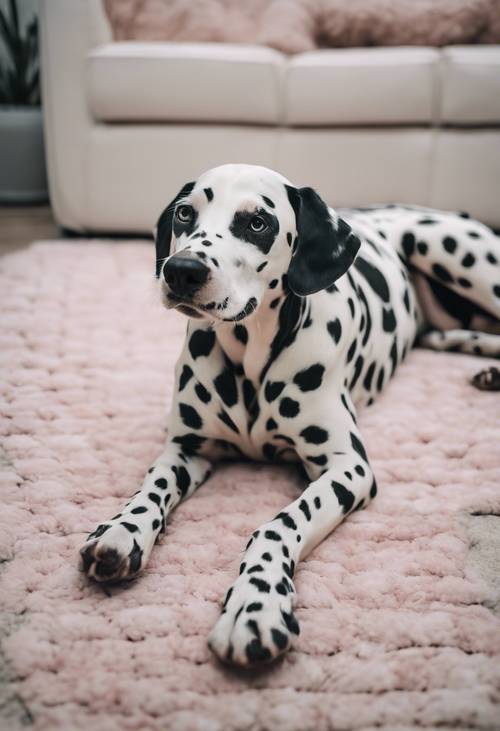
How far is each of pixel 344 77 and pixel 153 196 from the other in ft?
3.62

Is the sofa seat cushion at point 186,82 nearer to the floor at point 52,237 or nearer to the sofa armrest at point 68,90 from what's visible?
the sofa armrest at point 68,90

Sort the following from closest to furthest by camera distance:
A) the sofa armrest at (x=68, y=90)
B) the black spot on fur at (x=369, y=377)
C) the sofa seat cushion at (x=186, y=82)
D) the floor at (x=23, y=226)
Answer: the black spot on fur at (x=369, y=377), the sofa seat cushion at (x=186, y=82), the sofa armrest at (x=68, y=90), the floor at (x=23, y=226)

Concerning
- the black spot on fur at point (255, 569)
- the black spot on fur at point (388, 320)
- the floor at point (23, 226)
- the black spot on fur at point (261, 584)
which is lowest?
the floor at point (23, 226)

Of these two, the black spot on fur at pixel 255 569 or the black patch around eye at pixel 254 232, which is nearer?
the black spot on fur at pixel 255 569

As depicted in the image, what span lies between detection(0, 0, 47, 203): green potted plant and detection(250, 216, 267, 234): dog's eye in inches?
135

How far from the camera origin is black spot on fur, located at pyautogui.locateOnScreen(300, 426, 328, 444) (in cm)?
149

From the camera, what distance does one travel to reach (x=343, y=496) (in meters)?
1.40

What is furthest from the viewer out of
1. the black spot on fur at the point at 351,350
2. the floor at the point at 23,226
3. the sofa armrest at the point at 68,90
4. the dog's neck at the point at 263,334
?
the floor at the point at 23,226

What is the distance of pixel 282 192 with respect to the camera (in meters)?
1.41

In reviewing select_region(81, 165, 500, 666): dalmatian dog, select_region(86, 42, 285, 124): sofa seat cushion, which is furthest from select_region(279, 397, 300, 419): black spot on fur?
select_region(86, 42, 285, 124): sofa seat cushion

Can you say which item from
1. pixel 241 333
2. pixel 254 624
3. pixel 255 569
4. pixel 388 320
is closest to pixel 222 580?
pixel 255 569

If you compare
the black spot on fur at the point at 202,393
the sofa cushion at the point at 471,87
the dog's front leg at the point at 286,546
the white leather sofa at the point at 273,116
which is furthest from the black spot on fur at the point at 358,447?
the sofa cushion at the point at 471,87

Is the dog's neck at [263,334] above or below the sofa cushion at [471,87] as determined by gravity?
below

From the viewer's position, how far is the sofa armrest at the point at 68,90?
337cm
